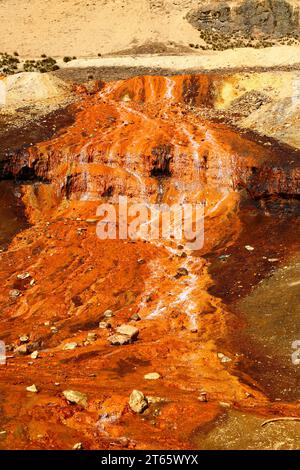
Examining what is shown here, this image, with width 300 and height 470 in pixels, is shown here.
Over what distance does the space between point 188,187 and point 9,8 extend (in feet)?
169

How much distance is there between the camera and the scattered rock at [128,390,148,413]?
9.30 m

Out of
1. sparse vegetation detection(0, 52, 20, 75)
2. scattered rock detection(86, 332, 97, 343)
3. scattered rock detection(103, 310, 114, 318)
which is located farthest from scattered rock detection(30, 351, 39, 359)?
sparse vegetation detection(0, 52, 20, 75)

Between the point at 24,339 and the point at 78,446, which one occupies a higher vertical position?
the point at 78,446

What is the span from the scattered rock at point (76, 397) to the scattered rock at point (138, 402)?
2.95ft

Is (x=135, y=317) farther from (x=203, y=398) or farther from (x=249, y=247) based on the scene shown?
(x=249, y=247)

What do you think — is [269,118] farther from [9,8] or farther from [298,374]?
[9,8]

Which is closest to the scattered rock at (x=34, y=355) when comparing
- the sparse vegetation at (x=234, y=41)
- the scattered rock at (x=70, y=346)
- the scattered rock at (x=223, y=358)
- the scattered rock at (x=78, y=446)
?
the scattered rock at (x=70, y=346)

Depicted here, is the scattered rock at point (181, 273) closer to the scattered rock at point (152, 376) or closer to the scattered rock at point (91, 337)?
the scattered rock at point (91, 337)
